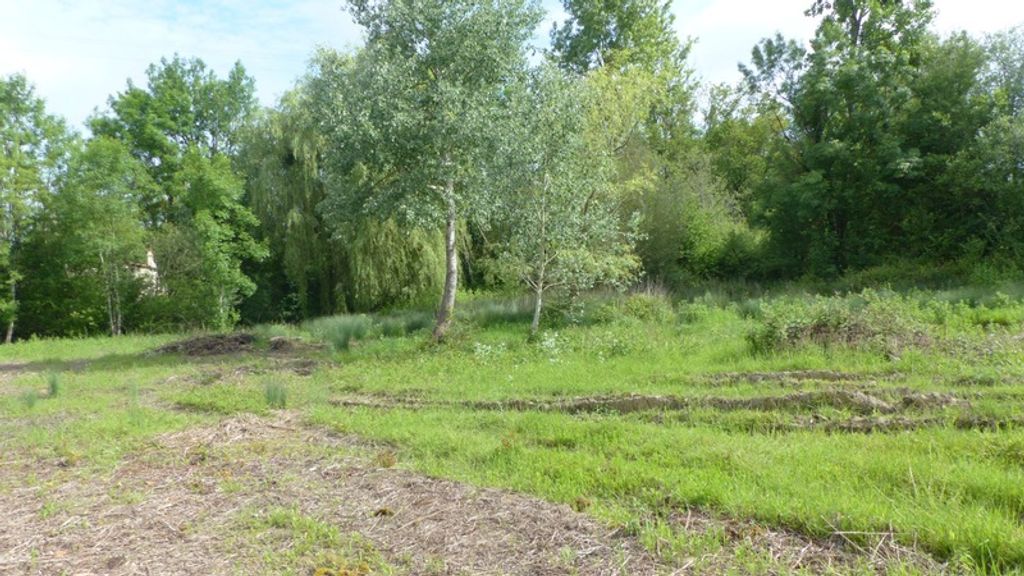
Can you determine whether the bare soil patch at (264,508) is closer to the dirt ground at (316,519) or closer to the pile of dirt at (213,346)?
the dirt ground at (316,519)

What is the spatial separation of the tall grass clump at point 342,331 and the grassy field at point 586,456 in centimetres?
339

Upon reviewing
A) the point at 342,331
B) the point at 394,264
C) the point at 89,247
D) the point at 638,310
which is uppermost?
the point at 89,247

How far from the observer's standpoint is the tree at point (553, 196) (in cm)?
1467

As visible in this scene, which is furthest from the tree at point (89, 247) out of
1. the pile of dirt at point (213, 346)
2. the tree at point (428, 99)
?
the tree at point (428, 99)

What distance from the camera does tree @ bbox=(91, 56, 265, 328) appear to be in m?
26.8

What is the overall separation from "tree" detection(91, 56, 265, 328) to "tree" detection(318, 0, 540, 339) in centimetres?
1362

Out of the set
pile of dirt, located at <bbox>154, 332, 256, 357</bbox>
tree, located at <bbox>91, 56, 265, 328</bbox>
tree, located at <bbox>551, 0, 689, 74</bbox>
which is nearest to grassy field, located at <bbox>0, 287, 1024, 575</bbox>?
pile of dirt, located at <bbox>154, 332, 256, 357</bbox>

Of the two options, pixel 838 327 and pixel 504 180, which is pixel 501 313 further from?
pixel 838 327

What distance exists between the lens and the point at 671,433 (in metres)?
6.80

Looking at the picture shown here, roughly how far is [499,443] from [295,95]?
21548mm

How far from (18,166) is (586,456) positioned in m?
29.2

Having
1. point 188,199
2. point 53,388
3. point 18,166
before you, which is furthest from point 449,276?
point 18,166

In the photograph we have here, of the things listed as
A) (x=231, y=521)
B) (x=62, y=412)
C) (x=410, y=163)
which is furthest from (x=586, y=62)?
(x=231, y=521)

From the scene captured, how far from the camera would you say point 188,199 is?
27.4m
